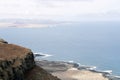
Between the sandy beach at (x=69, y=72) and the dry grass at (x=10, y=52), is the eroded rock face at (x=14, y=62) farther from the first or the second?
the sandy beach at (x=69, y=72)

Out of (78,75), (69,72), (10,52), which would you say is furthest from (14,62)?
(69,72)

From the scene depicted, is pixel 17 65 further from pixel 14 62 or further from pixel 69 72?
pixel 69 72

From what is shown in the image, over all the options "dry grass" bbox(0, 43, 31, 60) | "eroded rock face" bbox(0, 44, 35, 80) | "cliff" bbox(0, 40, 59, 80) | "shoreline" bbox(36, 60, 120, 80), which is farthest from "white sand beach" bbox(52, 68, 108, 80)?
"eroded rock face" bbox(0, 44, 35, 80)

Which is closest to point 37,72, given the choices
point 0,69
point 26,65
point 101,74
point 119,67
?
point 26,65

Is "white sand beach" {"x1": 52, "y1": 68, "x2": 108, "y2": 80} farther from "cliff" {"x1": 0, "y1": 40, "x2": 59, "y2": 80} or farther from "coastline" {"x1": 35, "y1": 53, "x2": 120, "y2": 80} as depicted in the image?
"cliff" {"x1": 0, "y1": 40, "x2": 59, "y2": 80}

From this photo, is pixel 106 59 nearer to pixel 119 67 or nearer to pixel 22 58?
pixel 119 67

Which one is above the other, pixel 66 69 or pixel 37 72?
pixel 37 72
